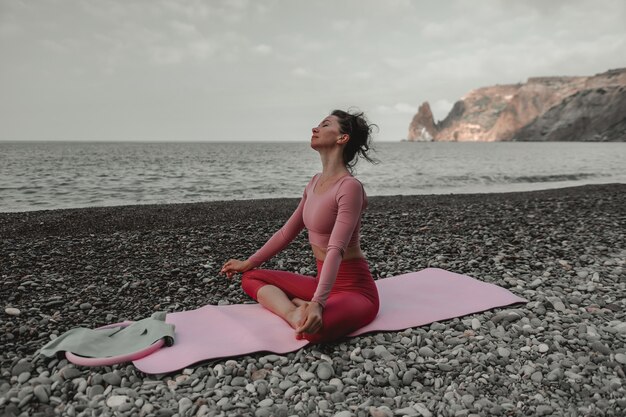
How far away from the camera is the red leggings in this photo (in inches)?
184

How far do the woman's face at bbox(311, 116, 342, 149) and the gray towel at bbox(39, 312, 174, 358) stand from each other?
2403mm

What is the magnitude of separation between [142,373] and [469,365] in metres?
2.87

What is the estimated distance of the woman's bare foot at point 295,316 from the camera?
492 cm

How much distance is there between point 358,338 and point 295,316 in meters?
0.68

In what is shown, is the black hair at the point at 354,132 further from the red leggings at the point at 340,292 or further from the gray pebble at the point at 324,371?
the gray pebble at the point at 324,371

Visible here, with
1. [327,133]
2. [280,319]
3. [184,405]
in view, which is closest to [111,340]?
[184,405]

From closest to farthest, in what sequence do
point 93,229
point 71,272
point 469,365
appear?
point 469,365
point 71,272
point 93,229

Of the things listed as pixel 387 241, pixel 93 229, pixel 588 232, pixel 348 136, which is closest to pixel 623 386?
pixel 348 136

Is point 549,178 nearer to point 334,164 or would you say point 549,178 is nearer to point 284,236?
point 284,236

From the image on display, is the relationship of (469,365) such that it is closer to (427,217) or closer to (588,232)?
(588,232)

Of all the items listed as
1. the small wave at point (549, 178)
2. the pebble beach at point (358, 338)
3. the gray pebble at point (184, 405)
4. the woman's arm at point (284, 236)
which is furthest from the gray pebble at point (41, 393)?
the small wave at point (549, 178)

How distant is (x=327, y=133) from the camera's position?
4.88 metres

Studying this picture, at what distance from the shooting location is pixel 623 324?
201 inches

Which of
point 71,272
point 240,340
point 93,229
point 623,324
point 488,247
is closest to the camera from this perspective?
point 240,340
